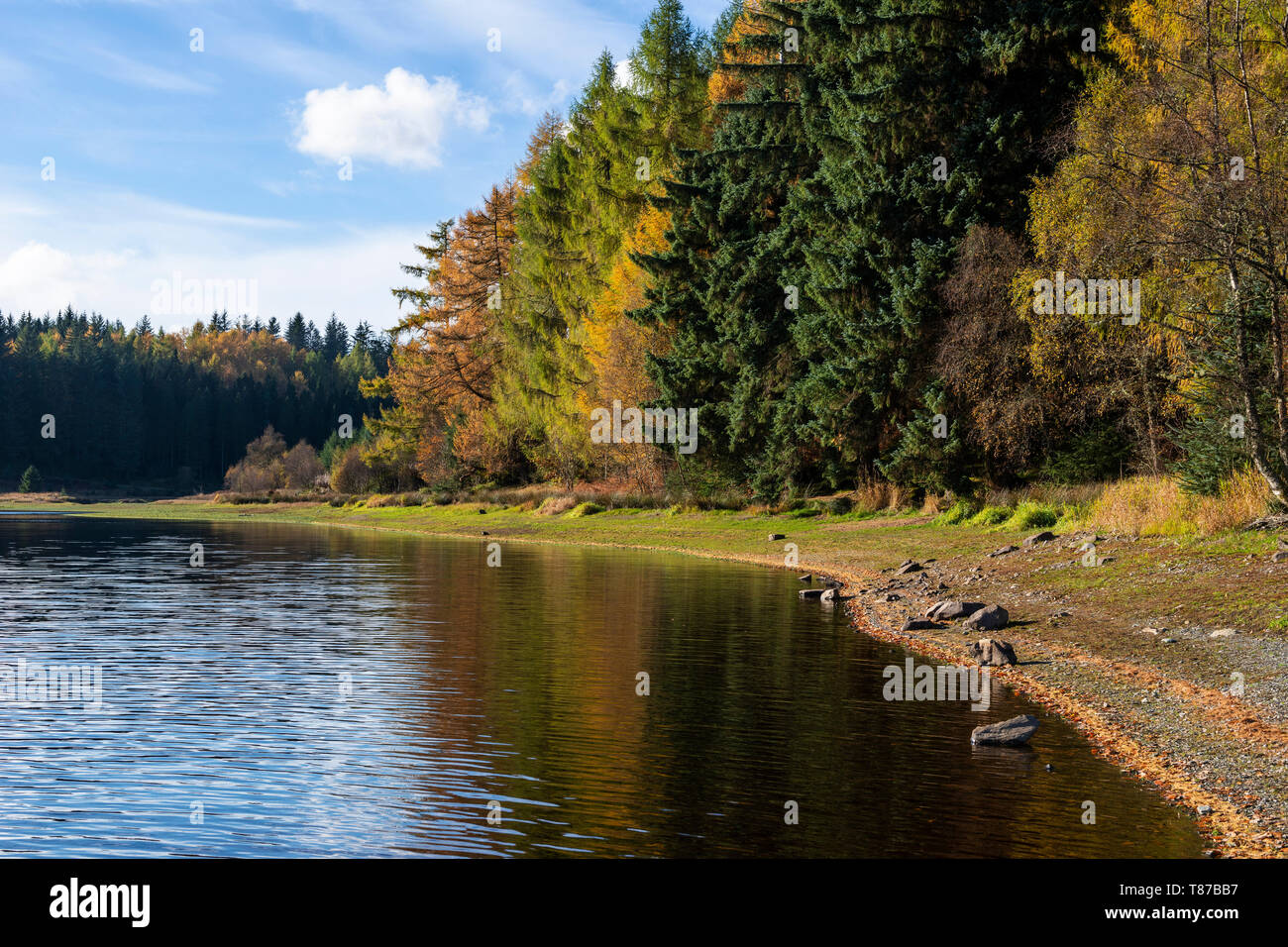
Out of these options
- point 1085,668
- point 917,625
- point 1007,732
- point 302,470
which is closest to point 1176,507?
point 917,625

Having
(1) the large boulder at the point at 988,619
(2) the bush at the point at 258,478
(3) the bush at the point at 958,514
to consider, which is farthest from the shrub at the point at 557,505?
(2) the bush at the point at 258,478

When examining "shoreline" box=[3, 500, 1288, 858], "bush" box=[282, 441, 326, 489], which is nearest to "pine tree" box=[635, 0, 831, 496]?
"shoreline" box=[3, 500, 1288, 858]

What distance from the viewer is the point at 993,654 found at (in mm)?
17594

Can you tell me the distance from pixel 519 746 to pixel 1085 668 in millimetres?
8967

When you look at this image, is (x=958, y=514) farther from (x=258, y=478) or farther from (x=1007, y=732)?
(x=258, y=478)

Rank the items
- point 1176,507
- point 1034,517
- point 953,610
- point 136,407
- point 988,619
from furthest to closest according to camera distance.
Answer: point 136,407, point 1034,517, point 1176,507, point 953,610, point 988,619

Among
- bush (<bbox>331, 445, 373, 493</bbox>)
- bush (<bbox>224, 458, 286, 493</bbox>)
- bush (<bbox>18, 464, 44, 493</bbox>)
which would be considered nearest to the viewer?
bush (<bbox>331, 445, 373, 493</bbox>)

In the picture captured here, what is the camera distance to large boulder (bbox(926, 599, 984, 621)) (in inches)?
864

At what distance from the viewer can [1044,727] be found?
13523 mm

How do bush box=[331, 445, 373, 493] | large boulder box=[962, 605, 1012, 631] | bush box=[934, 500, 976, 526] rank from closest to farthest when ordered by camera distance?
large boulder box=[962, 605, 1012, 631], bush box=[934, 500, 976, 526], bush box=[331, 445, 373, 493]

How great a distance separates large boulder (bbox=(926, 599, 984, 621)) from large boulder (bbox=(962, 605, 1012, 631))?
1029 mm

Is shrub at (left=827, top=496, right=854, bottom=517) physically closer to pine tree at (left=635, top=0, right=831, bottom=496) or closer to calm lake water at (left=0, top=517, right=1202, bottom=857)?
pine tree at (left=635, top=0, right=831, bottom=496)
